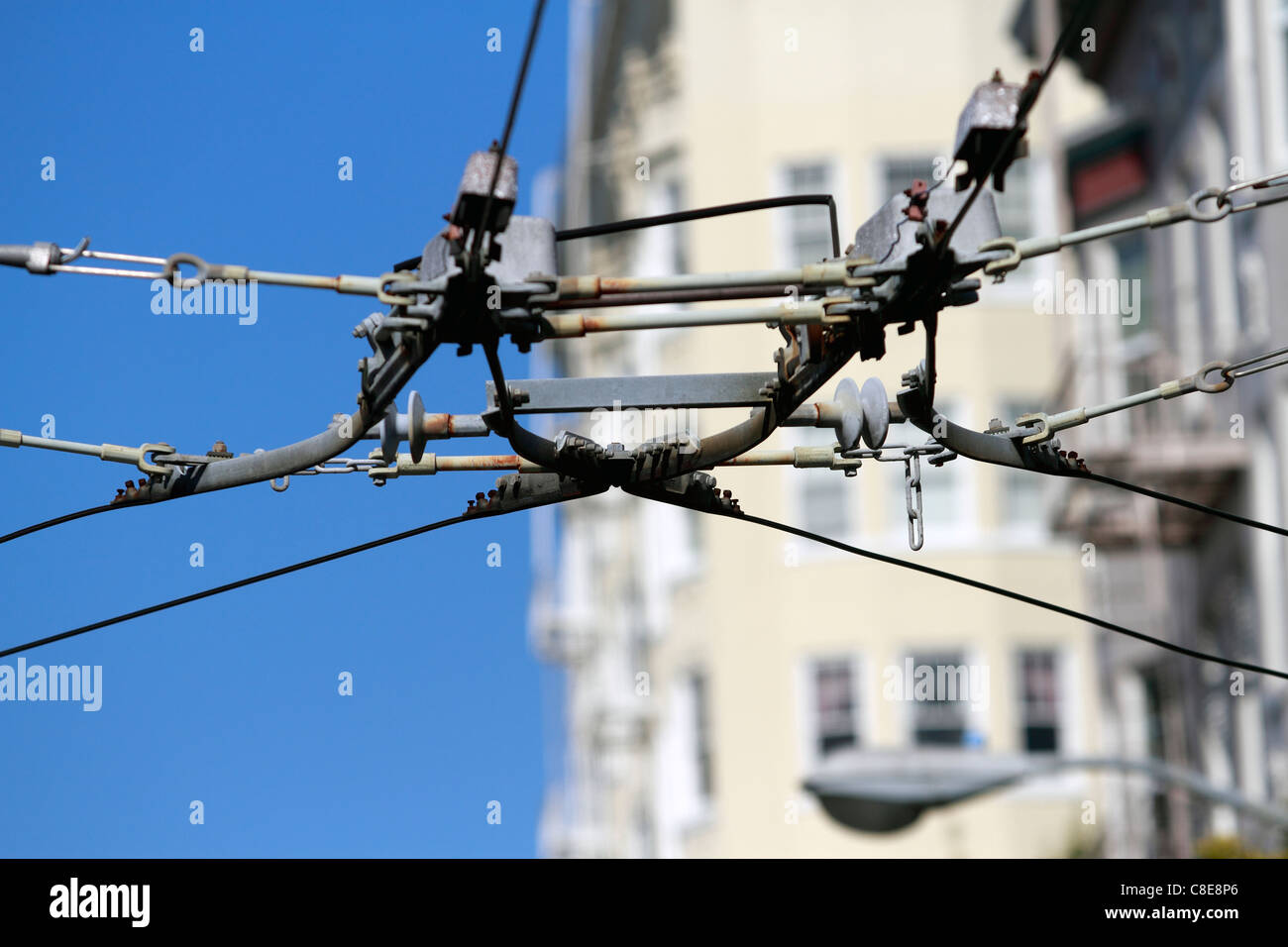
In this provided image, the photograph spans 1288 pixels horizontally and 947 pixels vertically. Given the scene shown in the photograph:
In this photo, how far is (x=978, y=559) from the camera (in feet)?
105

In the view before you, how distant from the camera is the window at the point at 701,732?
104ft

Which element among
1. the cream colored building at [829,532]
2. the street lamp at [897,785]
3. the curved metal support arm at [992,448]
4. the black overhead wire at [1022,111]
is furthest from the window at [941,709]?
the black overhead wire at [1022,111]

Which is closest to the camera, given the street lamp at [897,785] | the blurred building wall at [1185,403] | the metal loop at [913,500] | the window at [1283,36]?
the metal loop at [913,500]

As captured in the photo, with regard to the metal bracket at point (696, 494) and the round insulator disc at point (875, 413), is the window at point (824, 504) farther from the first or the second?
the round insulator disc at point (875, 413)

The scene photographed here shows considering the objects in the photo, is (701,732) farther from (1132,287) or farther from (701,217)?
(701,217)

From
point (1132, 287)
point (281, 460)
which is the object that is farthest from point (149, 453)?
point (1132, 287)

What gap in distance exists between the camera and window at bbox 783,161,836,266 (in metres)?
32.3

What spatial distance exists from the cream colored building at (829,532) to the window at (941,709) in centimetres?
4

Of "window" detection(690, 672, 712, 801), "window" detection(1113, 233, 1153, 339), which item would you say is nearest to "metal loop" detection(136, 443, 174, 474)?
"window" detection(1113, 233, 1153, 339)

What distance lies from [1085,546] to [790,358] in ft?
64.6

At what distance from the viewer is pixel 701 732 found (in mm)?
32219

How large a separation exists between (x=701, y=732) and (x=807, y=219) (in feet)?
26.8

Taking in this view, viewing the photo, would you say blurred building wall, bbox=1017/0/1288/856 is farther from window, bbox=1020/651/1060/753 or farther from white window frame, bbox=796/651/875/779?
white window frame, bbox=796/651/875/779
